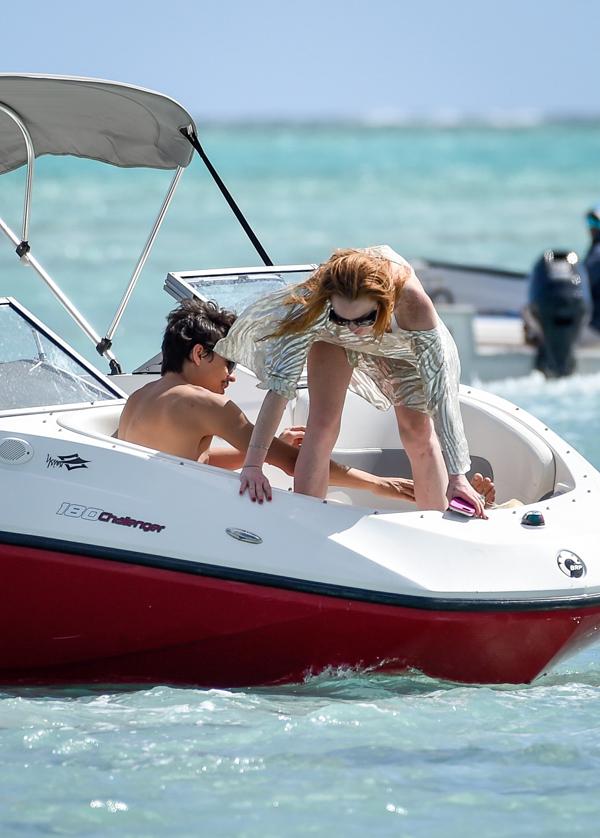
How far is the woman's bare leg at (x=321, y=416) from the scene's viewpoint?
4.04m

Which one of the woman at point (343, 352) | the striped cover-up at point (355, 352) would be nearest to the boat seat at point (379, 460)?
the woman at point (343, 352)

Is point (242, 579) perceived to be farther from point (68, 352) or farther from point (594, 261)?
point (594, 261)

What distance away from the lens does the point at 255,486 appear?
3.83 meters

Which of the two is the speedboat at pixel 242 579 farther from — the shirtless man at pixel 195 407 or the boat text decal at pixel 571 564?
the shirtless man at pixel 195 407

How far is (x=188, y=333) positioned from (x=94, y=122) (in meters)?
1.35

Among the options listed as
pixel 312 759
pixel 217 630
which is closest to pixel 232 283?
pixel 217 630

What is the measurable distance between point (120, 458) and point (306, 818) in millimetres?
1114

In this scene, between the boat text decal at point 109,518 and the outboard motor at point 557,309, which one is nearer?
the boat text decal at point 109,518

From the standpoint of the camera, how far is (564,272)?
9914mm

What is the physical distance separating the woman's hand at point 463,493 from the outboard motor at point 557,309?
5.99m

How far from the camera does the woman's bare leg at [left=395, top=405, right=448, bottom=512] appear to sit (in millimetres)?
4215

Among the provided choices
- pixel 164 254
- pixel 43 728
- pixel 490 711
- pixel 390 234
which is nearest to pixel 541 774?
pixel 490 711

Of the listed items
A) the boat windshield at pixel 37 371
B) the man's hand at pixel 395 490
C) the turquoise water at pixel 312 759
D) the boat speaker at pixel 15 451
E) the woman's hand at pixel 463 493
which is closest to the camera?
the turquoise water at pixel 312 759

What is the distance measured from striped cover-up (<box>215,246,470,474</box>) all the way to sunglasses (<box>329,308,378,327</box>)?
92mm
